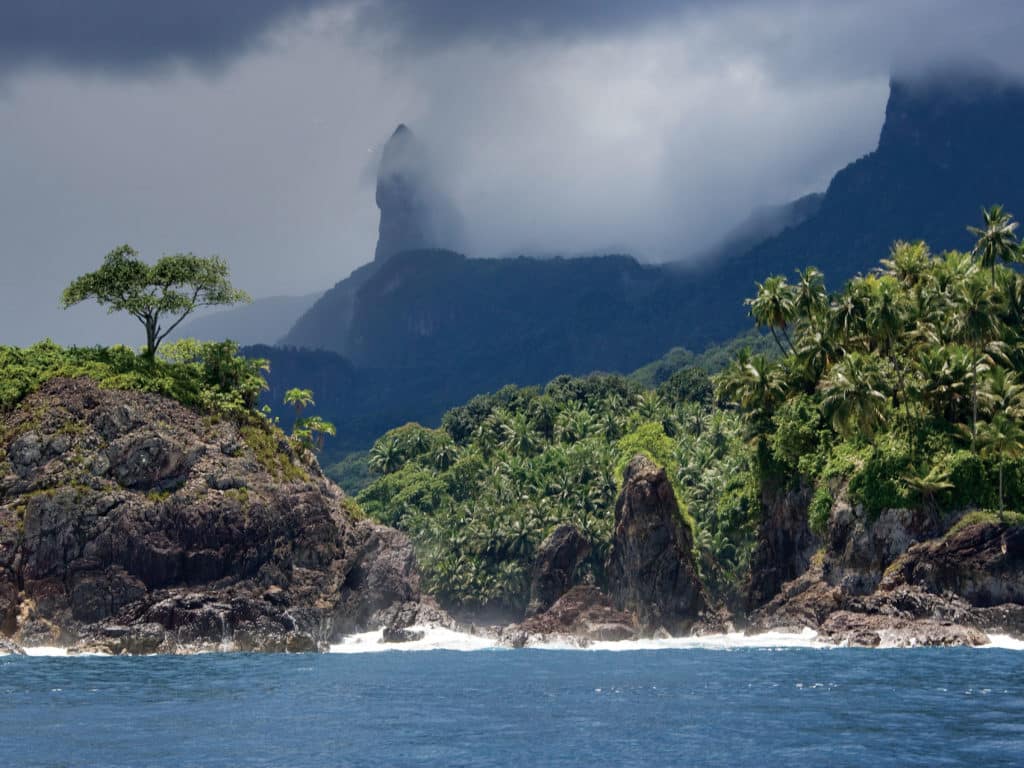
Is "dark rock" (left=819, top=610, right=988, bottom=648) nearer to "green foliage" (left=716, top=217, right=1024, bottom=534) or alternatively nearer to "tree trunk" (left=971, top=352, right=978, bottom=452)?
"green foliage" (left=716, top=217, right=1024, bottom=534)

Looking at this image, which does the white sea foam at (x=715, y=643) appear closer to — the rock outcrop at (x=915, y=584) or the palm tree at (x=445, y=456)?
the rock outcrop at (x=915, y=584)

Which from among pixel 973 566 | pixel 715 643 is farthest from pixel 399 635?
pixel 973 566

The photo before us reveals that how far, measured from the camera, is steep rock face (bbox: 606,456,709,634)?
100 m

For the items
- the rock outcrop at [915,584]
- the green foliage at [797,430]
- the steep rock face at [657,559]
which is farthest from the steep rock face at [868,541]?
the steep rock face at [657,559]

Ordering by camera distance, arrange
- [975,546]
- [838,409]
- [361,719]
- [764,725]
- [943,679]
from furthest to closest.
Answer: [838,409] < [975,546] < [943,679] < [361,719] < [764,725]

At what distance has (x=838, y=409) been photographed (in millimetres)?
84375

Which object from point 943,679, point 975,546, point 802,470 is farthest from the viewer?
point 802,470

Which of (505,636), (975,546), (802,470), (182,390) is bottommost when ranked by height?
(505,636)

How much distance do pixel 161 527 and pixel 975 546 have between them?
5374 cm

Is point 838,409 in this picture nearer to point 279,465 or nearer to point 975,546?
point 975,546

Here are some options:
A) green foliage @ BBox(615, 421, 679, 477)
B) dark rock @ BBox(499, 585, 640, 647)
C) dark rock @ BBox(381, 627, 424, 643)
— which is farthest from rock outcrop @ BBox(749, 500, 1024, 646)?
green foliage @ BBox(615, 421, 679, 477)

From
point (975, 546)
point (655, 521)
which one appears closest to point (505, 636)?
point (655, 521)

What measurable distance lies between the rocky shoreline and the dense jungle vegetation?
3.90 m

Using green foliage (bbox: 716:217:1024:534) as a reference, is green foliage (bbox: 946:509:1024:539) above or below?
below
